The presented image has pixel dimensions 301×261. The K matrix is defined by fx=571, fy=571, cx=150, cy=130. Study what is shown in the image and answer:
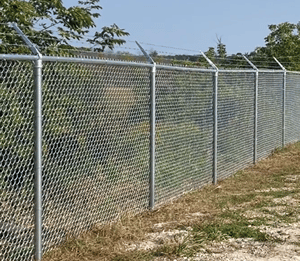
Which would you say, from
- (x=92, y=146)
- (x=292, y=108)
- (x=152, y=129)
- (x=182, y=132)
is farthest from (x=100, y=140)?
(x=292, y=108)

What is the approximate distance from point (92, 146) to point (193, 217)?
180 centimetres

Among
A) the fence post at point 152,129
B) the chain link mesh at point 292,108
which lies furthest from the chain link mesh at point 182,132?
the chain link mesh at point 292,108

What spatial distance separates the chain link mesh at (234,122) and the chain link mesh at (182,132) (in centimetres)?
55

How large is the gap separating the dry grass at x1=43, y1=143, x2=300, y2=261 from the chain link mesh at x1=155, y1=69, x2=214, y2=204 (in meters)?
0.27

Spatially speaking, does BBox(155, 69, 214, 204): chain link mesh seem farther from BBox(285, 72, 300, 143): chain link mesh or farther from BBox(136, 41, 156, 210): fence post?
BBox(285, 72, 300, 143): chain link mesh

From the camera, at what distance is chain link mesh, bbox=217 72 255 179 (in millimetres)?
10250

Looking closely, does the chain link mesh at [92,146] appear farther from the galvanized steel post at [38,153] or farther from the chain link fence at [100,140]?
the galvanized steel post at [38,153]

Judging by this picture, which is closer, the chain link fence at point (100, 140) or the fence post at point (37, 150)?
the fence post at point (37, 150)

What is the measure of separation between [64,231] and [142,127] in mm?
1990

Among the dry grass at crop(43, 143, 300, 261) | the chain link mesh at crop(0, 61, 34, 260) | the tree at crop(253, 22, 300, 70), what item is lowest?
the dry grass at crop(43, 143, 300, 261)

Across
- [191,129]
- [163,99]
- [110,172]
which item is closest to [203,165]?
[191,129]

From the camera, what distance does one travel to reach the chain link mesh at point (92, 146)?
5.89m

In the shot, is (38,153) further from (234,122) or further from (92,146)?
(234,122)

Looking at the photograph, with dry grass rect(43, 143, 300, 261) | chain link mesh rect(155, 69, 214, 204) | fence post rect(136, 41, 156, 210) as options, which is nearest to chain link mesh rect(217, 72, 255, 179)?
dry grass rect(43, 143, 300, 261)
